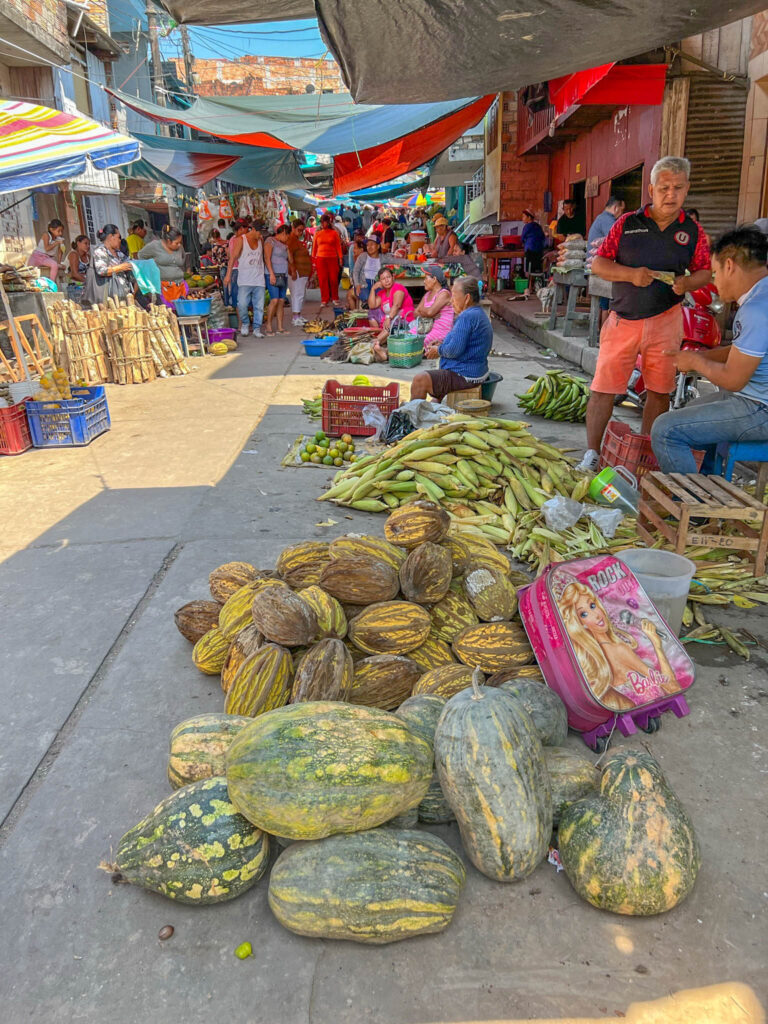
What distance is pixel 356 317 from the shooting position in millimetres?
13883

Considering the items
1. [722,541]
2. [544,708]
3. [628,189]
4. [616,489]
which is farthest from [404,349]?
[544,708]

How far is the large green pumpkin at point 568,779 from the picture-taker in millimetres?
2225

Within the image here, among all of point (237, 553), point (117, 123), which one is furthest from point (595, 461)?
point (117, 123)

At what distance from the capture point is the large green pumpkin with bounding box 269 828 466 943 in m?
1.86

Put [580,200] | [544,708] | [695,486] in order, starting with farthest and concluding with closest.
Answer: [580,200] < [695,486] < [544,708]

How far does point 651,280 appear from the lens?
506cm

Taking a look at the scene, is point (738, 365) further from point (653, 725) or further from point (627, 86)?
point (627, 86)

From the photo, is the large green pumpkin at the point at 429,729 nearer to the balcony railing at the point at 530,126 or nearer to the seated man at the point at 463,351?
the seated man at the point at 463,351

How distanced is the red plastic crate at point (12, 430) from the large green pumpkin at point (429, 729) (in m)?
5.94

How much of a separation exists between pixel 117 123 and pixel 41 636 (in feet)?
82.3

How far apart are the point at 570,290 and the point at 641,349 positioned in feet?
20.9

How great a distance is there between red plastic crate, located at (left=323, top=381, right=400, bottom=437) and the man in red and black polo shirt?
6.55 ft

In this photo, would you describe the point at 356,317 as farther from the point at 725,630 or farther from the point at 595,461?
the point at 725,630

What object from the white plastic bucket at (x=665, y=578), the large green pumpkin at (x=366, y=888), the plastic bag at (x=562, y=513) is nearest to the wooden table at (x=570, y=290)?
the plastic bag at (x=562, y=513)
